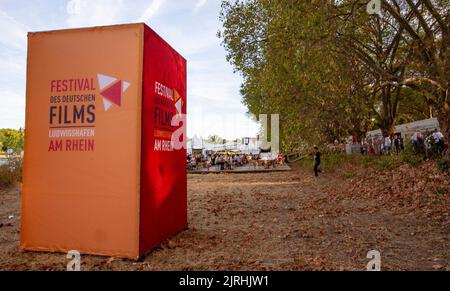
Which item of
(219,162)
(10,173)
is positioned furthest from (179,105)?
(219,162)

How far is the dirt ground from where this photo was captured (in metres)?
4.78

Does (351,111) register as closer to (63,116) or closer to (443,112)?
(443,112)

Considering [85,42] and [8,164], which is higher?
[85,42]

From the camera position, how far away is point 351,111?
1389 centimetres

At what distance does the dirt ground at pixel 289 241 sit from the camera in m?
4.78

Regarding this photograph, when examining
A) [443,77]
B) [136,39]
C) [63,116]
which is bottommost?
[63,116]

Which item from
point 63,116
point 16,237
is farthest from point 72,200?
point 16,237

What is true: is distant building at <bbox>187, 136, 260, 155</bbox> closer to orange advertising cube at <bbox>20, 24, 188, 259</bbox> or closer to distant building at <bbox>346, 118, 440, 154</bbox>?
distant building at <bbox>346, 118, 440, 154</bbox>

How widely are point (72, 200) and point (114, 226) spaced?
2.68ft

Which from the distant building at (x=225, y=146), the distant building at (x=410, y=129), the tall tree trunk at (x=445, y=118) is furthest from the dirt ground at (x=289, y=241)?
the distant building at (x=225, y=146)

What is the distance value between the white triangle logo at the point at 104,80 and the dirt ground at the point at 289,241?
257 centimetres

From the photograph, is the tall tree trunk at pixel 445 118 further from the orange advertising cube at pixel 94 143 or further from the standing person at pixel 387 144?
the orange advertising cube at pixel 94 143

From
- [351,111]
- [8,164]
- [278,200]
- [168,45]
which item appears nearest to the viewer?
[168,45]

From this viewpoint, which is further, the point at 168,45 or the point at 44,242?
the point at 168,45
